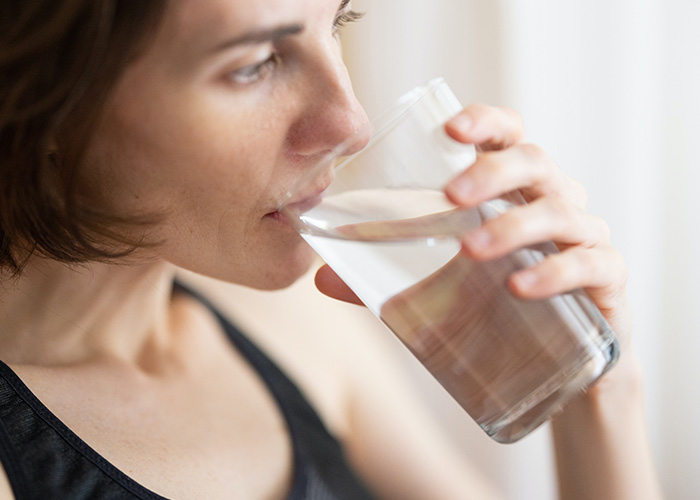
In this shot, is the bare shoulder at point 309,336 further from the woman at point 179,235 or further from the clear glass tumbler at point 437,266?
the clear glass tumbler at point 437,266

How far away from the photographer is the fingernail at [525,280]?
0.57 meters

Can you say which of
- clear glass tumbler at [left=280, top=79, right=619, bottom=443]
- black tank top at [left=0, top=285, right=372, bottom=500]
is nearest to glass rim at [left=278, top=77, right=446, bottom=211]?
clear glass tumbler at [left=280, top=79, right=619, bottom=443]

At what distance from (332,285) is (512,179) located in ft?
1.06

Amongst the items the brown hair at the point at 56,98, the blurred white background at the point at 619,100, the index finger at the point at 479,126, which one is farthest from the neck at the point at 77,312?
the blurred white background at the point at 619,100

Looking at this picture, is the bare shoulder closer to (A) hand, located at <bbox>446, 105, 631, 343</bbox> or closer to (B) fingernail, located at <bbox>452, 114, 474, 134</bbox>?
(A) hand, located at <bbox>446, 105, 631, 343</bbox>

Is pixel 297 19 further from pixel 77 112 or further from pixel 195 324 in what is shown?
pixel 195 324

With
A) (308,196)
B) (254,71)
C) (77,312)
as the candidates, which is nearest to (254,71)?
(254,71)

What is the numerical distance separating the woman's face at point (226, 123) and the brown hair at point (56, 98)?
0.06 feet

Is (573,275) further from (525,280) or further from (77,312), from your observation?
(77,312)

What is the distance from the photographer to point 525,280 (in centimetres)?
57

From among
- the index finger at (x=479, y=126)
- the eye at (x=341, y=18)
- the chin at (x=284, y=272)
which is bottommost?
the chin at (x=284, y=272)

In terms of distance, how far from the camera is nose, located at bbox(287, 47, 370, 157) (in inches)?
27.2

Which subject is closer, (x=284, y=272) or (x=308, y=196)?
(x=308, y=196)

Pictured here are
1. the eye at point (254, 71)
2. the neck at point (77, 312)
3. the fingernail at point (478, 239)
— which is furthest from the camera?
the neck at point (77, 312)
